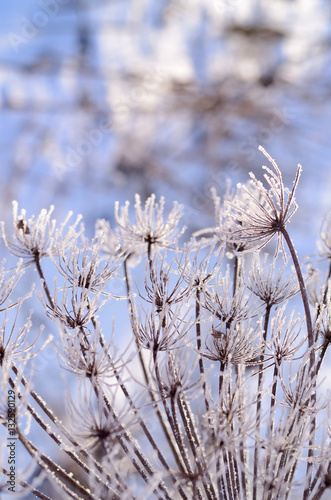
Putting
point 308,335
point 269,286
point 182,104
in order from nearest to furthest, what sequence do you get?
point 308,335 → point 269,286 → point 182,104

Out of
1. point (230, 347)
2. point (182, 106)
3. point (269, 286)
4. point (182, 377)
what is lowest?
point (182, 377)

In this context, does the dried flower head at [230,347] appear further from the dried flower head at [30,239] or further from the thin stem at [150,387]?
the dried flower head at [30,239]

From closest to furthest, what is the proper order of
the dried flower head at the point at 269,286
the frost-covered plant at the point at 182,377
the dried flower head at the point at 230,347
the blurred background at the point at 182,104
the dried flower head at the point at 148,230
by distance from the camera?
the frost-covered plant at the point at 182,377 < the dried flower head at the point at 230,347 < the dried flower head at the point at 269,286 < the dried flower head at the point at 148,230 < the blurred background at the point at 182,104

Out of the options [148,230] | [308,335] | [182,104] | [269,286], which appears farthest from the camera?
[182,104]

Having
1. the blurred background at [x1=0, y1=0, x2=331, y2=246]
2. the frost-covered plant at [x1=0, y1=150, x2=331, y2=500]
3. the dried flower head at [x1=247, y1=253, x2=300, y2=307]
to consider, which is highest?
the blurred background at [x1=0, y1=0, x2=331, y2=246]

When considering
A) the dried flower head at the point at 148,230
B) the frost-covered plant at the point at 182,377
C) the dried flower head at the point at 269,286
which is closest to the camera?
the frost-covered plant at the point at 182,377

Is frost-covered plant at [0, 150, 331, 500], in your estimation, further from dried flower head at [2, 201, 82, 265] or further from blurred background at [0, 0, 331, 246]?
blurred background at [0, 0, 331, 246]

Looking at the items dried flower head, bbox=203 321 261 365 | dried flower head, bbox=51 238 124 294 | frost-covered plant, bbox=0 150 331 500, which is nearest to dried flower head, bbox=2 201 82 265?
frost-covered plant, bbox=0 150 331 500

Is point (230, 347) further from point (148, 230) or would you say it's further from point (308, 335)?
point (148, 230)

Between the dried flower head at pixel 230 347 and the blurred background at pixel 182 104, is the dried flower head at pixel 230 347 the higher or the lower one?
the lower one

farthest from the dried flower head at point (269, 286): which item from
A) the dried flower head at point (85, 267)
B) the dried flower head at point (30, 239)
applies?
the dried flower head at point (30, 239)

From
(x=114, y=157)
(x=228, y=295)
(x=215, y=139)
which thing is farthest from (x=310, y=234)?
(x=228, y=295)

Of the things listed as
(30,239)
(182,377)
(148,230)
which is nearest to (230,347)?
(182,377)

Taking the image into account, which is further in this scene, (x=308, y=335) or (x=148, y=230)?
(x=148, y=230)
